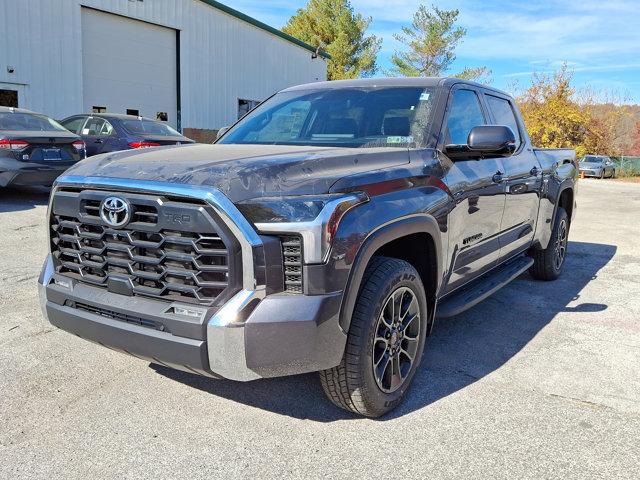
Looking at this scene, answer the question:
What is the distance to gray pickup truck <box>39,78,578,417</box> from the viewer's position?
8.00 ft

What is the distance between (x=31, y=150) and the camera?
9.16 metres

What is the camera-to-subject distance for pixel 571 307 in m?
5.19

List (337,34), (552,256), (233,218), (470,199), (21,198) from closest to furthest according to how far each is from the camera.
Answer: (233,218), (470,199), (552,256), (21,198), (337,34)

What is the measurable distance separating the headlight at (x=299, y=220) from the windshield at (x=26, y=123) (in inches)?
339

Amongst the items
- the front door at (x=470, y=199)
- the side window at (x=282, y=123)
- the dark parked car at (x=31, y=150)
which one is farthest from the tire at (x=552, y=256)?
the dark parked car at (x=31, y=150)

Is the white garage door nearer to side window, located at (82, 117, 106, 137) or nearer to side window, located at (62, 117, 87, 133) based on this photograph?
side window, located at (62, 117, 87, 133)

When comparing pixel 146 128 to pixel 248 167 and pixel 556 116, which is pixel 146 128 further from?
pixel 556 116

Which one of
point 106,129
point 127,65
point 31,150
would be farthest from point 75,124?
point 127,65

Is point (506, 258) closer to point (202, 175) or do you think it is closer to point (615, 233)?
point (202, 175)

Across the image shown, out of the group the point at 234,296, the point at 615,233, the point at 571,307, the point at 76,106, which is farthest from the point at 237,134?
the point at 76,106

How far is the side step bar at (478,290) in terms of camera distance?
146 inches

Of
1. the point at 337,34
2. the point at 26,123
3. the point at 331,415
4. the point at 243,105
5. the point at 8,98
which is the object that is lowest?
the point at 331,415

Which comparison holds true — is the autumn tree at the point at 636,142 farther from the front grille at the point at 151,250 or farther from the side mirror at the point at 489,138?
the front grille at the point at 151,250

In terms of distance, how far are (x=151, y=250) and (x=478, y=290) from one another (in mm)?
2465
